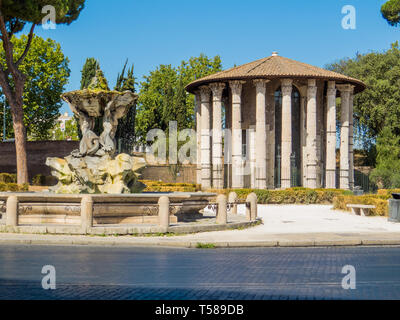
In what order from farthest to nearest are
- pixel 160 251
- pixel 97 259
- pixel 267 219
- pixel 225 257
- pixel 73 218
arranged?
pixel 267 219
pixel 73 218
pixel 160 251
pixel 225 257
pixel 97 259

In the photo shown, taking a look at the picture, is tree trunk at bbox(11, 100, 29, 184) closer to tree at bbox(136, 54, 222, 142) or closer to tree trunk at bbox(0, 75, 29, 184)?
tree trunk at bbox(0, 75, 29, 184)

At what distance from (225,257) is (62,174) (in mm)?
9892

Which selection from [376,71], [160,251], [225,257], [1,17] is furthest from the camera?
[376,71]

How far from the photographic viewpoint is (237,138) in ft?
150

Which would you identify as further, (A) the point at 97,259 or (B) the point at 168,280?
(A) the point at 97,259

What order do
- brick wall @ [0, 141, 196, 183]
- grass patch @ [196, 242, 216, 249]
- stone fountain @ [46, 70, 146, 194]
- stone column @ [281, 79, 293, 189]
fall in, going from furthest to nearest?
brick wall @ [0, 141, 196, 183] < stone column @ [281, 79, 293, 189] < stone fountain @ [46, 70, 146, 194] < grass patch @ [196, 242, 216, 249]

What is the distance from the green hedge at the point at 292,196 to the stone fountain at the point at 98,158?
17759 millimetres

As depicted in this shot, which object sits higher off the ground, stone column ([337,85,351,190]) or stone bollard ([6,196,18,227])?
stone column ([337,85,351,190])

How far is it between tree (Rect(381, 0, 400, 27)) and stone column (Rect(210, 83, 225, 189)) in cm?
1884

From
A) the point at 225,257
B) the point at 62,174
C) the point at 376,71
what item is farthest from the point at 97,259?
the point at 376,71

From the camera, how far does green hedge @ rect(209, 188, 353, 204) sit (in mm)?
38344

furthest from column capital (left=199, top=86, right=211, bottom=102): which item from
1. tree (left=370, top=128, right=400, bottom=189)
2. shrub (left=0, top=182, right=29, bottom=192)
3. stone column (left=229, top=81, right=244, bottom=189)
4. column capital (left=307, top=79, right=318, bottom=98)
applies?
shrub (left=0, top=182, right=29, bottom=192)
